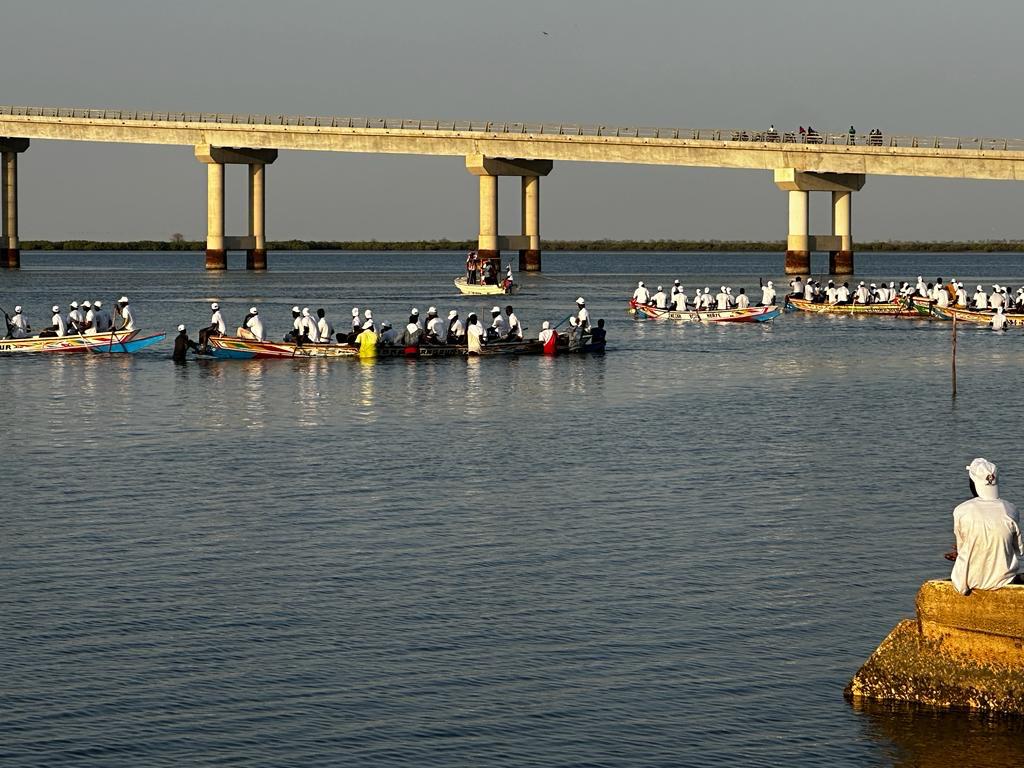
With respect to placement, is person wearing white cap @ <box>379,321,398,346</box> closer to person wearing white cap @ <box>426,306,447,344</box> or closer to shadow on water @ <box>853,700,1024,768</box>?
person wearing white cap @ <box>426,306,447,344</box>

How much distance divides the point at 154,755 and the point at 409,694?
9.35ft

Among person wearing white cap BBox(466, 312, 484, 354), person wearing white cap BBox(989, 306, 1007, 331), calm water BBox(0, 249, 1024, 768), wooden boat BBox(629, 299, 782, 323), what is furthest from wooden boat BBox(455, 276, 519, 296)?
calm water BBox(0, 249, 1024, 768)

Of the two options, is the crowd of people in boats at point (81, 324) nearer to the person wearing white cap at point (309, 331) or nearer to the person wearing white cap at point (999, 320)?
the person wearing white cap at point (309, 331)

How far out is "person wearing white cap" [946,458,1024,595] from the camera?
1556 cm

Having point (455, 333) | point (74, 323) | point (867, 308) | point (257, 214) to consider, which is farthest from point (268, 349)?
point (257, 214)

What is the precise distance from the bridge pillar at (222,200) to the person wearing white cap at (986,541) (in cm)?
12538

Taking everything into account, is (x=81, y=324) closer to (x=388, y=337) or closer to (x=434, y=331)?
(x=388, y=337)

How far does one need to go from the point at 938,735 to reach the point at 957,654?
76cm

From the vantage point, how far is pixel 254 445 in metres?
37.0

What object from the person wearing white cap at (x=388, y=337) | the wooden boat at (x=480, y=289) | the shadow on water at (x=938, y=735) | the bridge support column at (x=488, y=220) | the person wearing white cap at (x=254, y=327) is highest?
the bridge support column at (x=488, y=220)

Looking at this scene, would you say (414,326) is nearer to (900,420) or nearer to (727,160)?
(900,420)

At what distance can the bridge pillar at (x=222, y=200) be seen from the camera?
139125 millimetres

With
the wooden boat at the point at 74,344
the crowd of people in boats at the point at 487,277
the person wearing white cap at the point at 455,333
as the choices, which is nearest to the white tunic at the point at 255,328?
the wooden boat at the point at 74,344

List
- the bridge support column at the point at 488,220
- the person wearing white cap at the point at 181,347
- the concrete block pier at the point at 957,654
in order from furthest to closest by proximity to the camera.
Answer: the bridge support column at the point at 488,220 < the person wearing white cap at the point at 181,347 < the concrete block pier at the point at 957,654
